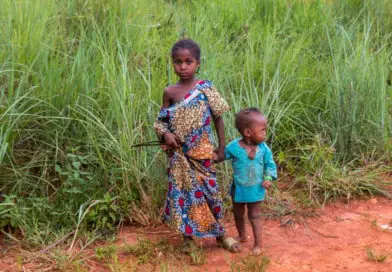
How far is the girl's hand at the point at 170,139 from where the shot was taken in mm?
3193

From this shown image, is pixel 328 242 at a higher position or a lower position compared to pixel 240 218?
lower

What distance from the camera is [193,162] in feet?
10.8

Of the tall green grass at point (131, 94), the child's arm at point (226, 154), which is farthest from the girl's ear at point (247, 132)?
the tall green grass at point (131, 94)

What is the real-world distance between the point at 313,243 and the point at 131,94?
1484 mm

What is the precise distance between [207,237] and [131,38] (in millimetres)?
1990

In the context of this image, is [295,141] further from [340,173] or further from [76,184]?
[76,184]

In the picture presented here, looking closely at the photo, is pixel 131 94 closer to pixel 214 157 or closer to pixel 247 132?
pixel 214 157

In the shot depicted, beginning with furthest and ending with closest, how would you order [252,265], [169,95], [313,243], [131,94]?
[131,94] < [313,243] < [169,95] < [252,265]

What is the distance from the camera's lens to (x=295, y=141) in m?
4.59

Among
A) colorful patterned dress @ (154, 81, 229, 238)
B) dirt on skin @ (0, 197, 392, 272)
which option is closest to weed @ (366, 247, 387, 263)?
dirt on skin @ (0, 197, 392, 272)

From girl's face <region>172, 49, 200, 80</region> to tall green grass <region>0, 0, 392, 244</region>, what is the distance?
70cm

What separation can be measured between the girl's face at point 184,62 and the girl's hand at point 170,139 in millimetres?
327

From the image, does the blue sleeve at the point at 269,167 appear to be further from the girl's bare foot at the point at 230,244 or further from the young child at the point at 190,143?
the girl's bare foot at the point at 230,244

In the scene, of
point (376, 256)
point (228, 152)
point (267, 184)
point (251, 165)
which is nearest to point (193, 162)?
point (228, 152)
